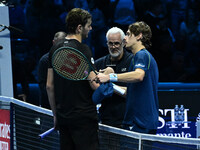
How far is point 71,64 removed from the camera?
3.13m

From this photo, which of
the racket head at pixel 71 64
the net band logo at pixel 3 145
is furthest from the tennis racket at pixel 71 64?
the net band logo at pixel 3 145

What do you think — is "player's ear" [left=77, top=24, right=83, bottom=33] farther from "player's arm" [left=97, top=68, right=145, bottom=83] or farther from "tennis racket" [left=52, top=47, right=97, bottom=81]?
"player's arm" [left=97, top=68, right=145, bottom=83]

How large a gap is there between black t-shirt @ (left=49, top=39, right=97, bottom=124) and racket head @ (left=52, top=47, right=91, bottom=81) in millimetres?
48

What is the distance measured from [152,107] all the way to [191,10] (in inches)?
150

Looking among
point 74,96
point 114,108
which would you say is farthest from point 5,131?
point 74,96

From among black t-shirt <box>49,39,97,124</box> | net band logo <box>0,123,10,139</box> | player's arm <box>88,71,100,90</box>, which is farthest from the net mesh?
player's arm <box>88,71,100,90</box>

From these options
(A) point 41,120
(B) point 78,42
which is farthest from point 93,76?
(A) point 41,120

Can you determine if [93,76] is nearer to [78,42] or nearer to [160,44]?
[78,42]

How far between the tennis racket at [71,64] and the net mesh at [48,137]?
51cm

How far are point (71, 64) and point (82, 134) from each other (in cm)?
55

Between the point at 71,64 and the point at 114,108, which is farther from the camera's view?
the point at 114,108

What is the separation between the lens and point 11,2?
262 inches

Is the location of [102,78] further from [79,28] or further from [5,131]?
[5,131]

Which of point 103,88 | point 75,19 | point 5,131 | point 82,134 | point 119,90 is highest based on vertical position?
point 75,19
